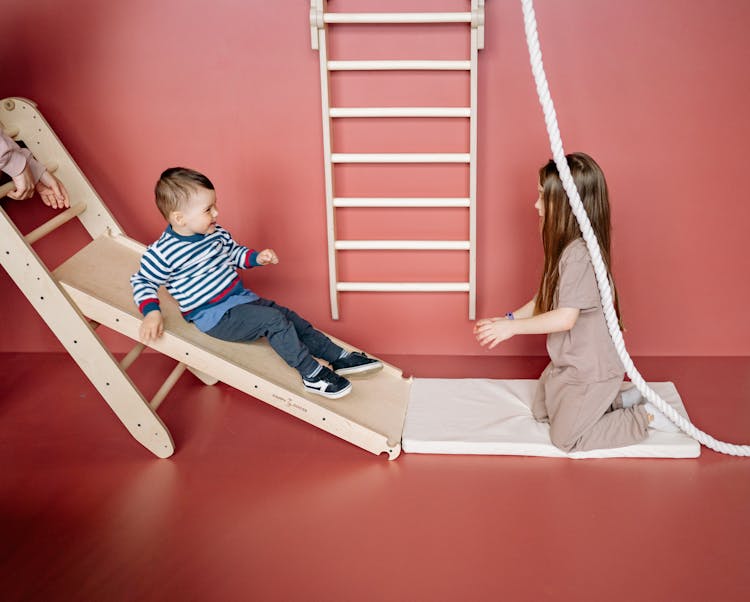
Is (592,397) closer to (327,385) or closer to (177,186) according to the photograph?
(327,385)

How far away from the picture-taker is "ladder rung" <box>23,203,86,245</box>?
241 centimetres

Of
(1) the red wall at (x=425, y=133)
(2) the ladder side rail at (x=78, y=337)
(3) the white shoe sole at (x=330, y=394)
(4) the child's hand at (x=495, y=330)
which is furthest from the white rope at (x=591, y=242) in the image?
(2) the ladder side rail at (x=78, y=337)

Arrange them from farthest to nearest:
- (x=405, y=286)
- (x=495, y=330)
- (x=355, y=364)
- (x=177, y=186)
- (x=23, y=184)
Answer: (x=405, y=286), (x=355, y=364), (x=23, y=184), (x=177, y=186), (x=495, y=330)

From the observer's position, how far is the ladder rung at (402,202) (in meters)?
2.83

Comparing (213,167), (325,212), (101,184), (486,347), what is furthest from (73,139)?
(486,347)

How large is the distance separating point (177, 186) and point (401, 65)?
0.88 meters

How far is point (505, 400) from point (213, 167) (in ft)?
4.53

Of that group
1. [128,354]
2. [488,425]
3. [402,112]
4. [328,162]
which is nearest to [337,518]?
[488,425]

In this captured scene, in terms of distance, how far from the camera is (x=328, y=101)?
9.03 ft

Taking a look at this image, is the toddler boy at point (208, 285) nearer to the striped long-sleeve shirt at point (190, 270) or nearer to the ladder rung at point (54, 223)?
the striped long-sleeve shirt at point (190, 270)

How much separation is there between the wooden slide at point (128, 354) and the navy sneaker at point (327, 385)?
30 millimetres

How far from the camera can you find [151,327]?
2.33 meters

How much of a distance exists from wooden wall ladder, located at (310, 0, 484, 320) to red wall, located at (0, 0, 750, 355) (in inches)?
2.7

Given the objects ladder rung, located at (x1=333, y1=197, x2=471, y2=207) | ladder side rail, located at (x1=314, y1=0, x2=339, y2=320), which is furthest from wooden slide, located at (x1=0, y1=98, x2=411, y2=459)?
ladder rung, located at (x1=333, y1=197, x2=471, y2=207)
